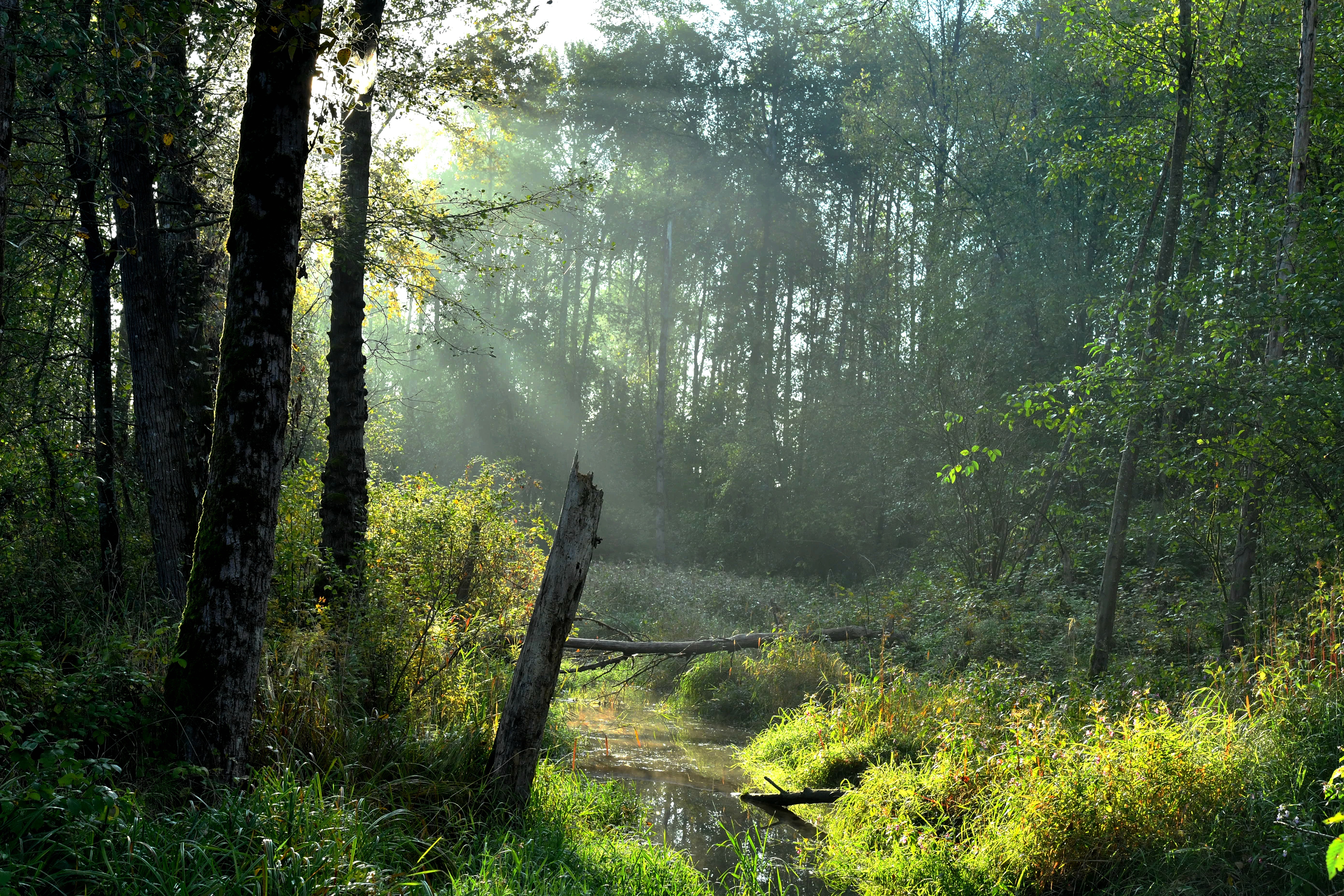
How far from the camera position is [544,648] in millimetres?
5723

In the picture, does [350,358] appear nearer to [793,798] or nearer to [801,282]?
[793,798]

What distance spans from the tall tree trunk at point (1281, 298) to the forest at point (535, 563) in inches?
2.4

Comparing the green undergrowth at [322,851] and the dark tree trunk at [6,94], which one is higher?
the dark tree trunk at [6,94]

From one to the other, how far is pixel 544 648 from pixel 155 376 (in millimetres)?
4699

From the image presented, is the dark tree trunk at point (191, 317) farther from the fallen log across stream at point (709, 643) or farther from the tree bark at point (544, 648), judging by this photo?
the fallen log across stream at point (709, 643)

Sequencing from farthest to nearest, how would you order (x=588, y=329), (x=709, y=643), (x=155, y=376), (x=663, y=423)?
1. (x=588, y=329)
2. (x=663, y=423)
3. (x=709, y=643)
4. (x=155, y=376)

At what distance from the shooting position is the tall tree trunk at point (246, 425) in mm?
4156

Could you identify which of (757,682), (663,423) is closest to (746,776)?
(757,682)

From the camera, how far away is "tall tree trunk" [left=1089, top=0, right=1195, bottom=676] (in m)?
8.85

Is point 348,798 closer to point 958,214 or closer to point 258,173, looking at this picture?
point 258,173

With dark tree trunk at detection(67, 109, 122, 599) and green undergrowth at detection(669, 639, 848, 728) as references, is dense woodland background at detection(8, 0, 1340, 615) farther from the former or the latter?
green undergrowth at detection(669, 639, 848, 728)

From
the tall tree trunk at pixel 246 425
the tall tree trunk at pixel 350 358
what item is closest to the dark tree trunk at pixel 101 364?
the tall tree trunk at pixel 350 358

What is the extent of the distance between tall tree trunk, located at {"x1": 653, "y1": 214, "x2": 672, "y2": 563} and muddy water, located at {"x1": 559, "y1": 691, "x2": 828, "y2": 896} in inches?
607

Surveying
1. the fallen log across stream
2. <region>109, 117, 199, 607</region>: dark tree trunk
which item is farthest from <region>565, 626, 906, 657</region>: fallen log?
<region>109, 117, 199, 607</region>: dark tree trunk
